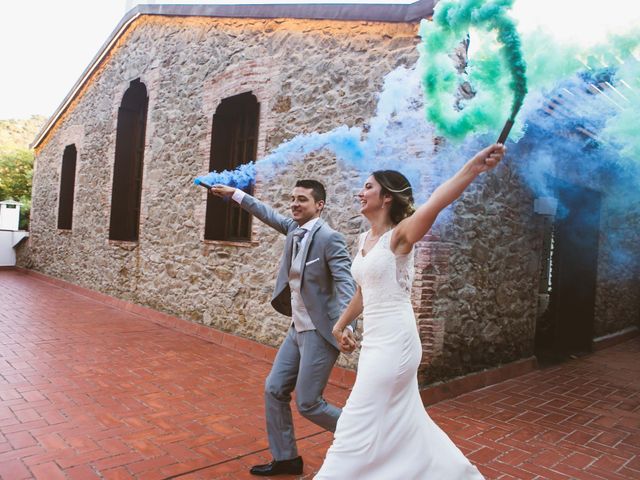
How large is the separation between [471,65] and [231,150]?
17.3 feet

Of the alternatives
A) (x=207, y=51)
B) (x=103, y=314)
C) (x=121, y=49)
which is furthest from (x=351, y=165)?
(x=121, y=49)

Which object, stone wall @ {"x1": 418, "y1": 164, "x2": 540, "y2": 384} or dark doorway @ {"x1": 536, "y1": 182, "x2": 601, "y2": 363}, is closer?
stone wall @ {"x1": 418, "y1": 164, "x2": 540, "y2": 384}

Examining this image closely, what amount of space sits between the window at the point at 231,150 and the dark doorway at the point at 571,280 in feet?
16.2

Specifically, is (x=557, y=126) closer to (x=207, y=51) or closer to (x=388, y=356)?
(x=388, y=356)

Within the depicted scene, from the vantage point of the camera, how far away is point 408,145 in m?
5.18

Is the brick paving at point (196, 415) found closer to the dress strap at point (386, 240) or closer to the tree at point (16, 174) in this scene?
the dress strap at point (386, 240)

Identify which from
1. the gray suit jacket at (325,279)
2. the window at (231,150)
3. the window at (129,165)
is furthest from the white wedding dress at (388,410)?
the window at (129,165)

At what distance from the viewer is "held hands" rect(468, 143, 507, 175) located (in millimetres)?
1905

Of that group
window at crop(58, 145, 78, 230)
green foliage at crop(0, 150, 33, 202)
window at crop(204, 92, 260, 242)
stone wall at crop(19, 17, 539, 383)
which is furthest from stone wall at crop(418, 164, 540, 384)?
green foliage at crop(0, 150, 33, 202)

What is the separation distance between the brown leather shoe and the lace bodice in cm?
144

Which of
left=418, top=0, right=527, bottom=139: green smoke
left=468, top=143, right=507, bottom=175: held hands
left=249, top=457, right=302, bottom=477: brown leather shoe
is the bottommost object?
left=249, top=457, right=302, bottom=477: brown leather shoe

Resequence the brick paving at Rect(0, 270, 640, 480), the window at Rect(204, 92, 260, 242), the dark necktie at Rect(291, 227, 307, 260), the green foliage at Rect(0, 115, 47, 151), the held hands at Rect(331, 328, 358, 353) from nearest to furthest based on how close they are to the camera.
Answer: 1. the held hands at Rect(331, 328, 358, 353)
2. the dark necktie at Rect(291, 227, 307, 260)
3. the brick paving at Rect(0, 270, 640, 480)
4. the window at Rect(204, 92, 260, 242)
5. the green foliage at Rect(0, 115, 47, 151)

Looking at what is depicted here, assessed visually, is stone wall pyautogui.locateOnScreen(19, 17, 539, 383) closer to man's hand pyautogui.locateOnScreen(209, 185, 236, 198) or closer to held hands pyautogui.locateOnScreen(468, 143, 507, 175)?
man's hand pyautogui.locateOnScreen(209, 185, 236, 198)

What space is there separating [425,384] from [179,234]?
200 inches
